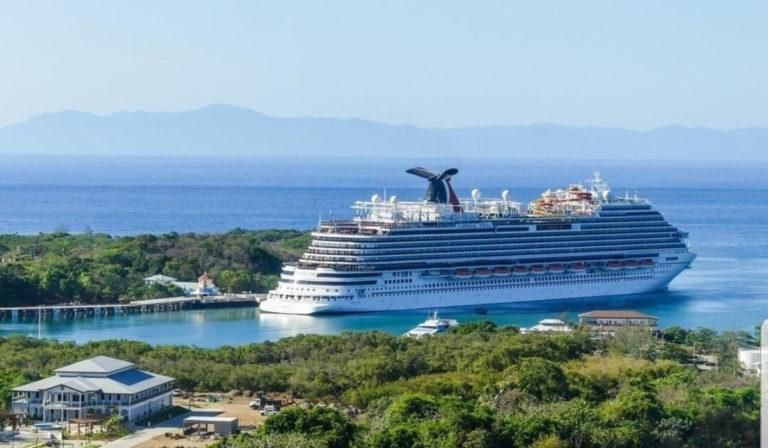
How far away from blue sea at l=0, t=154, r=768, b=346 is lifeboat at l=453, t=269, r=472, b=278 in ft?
5.73

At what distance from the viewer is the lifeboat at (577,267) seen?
6256cm

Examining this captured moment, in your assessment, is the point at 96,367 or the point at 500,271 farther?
the point at 500,271

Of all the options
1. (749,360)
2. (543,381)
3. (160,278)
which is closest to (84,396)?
(543,381)

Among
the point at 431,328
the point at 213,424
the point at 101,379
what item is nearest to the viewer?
the point at 213,424

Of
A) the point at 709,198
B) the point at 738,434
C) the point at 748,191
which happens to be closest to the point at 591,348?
→ the point at 738,434

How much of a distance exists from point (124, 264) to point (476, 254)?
1621 centimetres

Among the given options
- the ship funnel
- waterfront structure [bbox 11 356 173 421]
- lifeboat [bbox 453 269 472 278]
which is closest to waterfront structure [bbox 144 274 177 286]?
the ship funnel

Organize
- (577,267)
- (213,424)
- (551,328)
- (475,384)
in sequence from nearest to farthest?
(213,424), (475,384), (551,328), (577,267)

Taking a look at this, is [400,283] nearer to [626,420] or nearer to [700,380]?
[700,380]

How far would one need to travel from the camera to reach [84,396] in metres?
32.5

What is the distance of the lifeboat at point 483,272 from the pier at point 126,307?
8364 mm

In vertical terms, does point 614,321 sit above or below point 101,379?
above

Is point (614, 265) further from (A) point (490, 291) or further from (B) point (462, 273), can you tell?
(B) point (462, 273)

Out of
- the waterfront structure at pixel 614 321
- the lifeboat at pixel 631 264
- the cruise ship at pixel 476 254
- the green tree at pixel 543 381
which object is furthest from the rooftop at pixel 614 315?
the green tree at pixel 543 381
